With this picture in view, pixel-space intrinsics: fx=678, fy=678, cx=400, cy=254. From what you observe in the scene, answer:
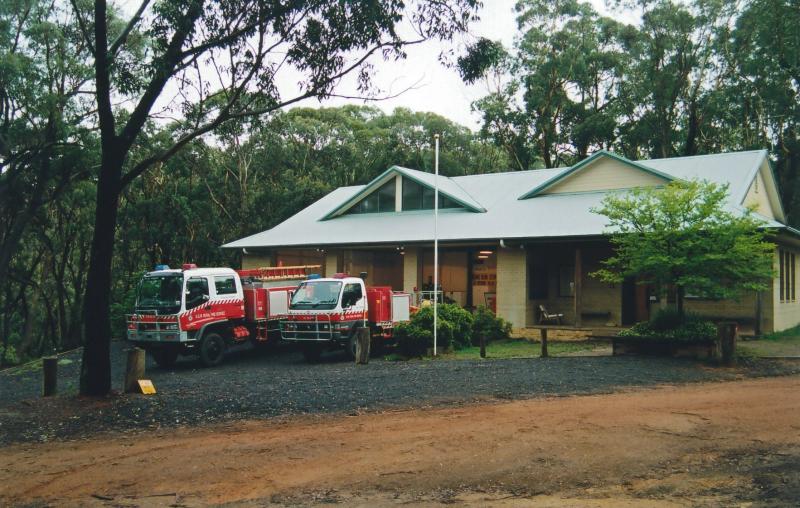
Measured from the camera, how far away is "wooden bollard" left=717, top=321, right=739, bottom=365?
1408 centimetres

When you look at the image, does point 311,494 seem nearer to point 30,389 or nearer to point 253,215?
point 30,389

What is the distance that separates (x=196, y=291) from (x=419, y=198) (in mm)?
12419

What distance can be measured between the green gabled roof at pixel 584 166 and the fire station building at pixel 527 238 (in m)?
0.04

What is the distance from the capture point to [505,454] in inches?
304

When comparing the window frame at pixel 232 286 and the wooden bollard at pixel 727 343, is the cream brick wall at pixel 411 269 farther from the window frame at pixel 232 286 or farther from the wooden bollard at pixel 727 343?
the wooden bollard at pixel 727 343

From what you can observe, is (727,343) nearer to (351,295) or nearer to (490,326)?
(490,326)

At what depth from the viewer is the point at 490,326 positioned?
21.0m

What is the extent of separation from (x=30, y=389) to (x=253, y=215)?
78.5 feet

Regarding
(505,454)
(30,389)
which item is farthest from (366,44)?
(30,389)

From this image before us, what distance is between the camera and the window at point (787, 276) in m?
21.3

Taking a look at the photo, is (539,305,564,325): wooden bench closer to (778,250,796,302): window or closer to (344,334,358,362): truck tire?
(778,250,796,302): window

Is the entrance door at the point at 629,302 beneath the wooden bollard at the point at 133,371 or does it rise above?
above

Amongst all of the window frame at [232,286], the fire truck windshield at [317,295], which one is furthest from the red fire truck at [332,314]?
the window frame at [232,286]

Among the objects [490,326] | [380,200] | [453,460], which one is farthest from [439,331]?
[380,200]
